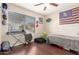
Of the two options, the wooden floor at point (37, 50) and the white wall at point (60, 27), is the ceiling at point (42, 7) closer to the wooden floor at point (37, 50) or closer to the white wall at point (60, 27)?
the white wall at point (60, 27)

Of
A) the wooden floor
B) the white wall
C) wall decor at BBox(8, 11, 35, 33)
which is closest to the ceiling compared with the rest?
the white wall

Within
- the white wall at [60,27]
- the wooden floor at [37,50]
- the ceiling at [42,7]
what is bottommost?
the wooden floor at [37,50]

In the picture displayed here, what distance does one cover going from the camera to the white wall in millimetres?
1504

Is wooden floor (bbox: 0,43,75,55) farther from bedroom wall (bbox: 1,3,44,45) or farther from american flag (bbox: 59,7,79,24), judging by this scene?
american flag (bbox: 59,7,79,24)

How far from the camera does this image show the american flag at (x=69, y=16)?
1509mm

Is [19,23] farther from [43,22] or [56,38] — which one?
[56,38]

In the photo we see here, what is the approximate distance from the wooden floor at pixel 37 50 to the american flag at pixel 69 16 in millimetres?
452

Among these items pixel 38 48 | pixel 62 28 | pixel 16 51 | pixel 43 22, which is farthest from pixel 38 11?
pixel 16 51

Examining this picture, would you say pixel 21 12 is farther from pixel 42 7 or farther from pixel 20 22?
pixel 42 7

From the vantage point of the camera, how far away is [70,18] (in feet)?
5.05

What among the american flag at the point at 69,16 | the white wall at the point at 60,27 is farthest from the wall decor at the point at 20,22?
the american flag at the point at 69,16

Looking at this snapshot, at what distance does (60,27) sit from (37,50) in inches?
20.7

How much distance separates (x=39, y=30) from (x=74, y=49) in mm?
627

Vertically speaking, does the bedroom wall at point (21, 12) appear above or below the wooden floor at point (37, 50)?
above
